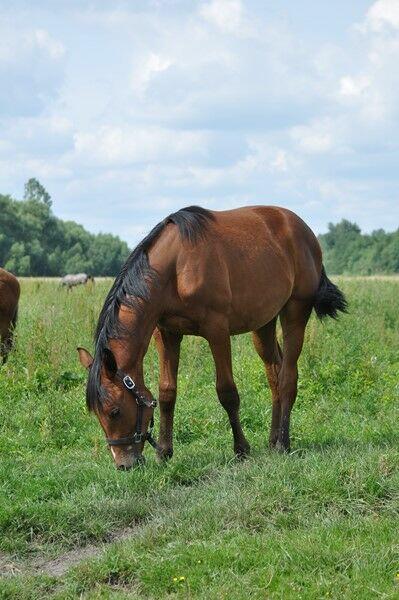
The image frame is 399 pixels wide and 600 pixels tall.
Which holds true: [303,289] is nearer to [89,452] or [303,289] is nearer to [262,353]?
[262,353]

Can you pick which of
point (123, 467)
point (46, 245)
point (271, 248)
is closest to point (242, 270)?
point (271, 248)

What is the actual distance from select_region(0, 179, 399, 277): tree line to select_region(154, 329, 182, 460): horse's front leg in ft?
132

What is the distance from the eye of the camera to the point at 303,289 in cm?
806

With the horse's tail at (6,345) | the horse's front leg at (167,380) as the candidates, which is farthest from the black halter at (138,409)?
the horse's tail at (6,345)

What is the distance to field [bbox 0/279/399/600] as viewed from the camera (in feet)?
15.5

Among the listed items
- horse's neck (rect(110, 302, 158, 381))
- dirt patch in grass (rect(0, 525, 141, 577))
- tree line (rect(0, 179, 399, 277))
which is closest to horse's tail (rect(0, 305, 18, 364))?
horse's neck (rect(110, 302, 158, 381))

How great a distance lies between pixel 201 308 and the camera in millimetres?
6781

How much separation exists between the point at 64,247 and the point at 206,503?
56.6 m

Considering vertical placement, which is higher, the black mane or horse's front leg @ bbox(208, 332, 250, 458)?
the black mane

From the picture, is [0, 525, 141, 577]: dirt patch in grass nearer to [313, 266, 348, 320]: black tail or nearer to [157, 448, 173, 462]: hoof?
[157, 448, 173, 462]: hoof

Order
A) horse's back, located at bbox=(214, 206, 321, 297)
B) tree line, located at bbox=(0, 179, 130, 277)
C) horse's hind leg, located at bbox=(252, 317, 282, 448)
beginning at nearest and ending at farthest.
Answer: horse's back, located at bbox=(214, 206, 321, 297) → horse's hind leg, located at bbox=(252, 317, 282, 448) → tree line, located at bbox=(0, 179, 130, 277)

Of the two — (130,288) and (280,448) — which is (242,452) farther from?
(130,288)

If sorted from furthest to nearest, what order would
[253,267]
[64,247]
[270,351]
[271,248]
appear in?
[64,247], [270,351], [271,248], [253,267]

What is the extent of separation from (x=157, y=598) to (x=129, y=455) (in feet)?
6.44
